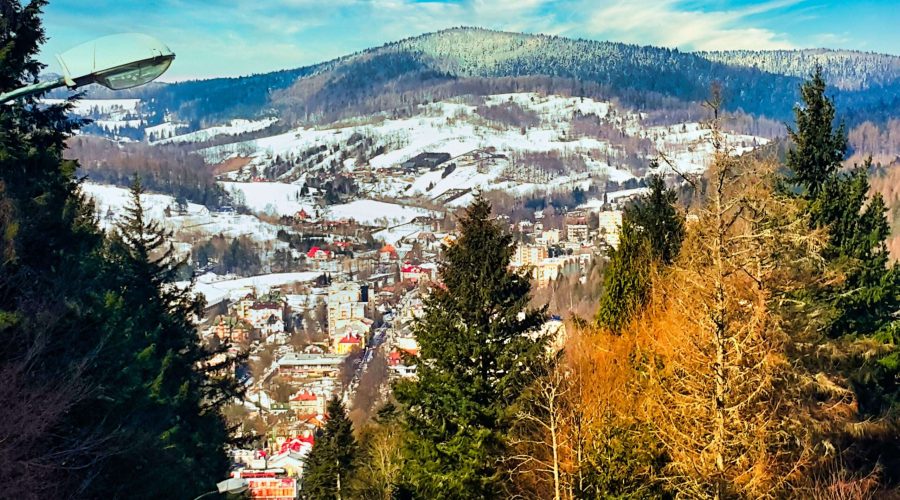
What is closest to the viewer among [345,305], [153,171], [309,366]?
[309,366]

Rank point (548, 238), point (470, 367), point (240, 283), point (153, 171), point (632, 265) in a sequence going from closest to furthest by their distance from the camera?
point (470, 367) < point (632, 265) < point (240, 283) < point (548, 238) < point (153, 171)

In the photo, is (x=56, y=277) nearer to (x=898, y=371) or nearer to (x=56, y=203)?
(x=56, y=203)

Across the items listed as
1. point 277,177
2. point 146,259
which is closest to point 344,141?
point 277,177

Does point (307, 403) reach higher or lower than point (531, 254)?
lower

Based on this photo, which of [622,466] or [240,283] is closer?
[622,466]

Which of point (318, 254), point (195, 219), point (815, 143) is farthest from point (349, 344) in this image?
point (195, 219)

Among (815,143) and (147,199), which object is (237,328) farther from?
(147,199)

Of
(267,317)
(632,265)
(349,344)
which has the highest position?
(632,265)
